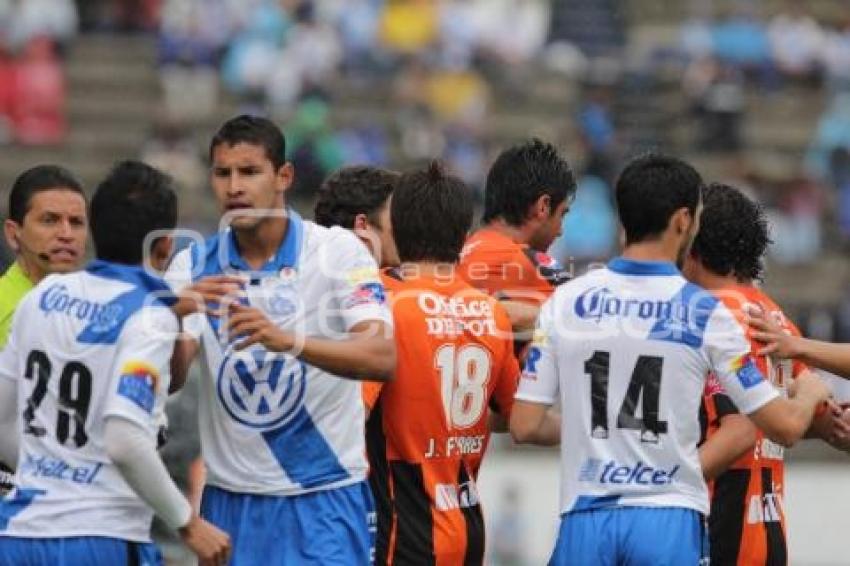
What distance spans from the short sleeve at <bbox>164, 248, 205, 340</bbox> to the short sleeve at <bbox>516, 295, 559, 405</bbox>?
52.8 inches

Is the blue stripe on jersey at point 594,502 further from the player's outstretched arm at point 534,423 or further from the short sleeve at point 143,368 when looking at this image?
the short sleeve at point 143,368

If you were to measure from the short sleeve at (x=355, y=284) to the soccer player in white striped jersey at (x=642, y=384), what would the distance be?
0.66 metres

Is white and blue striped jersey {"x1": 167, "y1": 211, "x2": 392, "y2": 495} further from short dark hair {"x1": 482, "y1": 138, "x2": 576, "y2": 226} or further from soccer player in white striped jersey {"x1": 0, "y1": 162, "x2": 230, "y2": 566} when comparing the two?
short dark hair {"x1": 482, "y1": 138, "x2": 576, "y2": 226}

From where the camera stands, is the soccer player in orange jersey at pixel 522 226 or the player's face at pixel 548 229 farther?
the player's face at pixel 548 229

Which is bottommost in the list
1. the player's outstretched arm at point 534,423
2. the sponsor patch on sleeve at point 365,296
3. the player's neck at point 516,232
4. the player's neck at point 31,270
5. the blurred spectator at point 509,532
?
the blurred spectator at point 509,532

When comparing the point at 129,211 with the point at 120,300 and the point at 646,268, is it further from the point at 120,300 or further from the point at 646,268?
the point at 646,268

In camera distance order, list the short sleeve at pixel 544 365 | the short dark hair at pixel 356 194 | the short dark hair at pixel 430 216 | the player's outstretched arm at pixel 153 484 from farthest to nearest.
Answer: the short dark hair at pixel 356 194
the short dark hair at pixel 430 216
the short sleeve at pixel 544 365
the player's outstretched arm at pixel 153 484

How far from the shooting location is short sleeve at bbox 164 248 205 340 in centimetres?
927

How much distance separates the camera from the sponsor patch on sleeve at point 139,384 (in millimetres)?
8438

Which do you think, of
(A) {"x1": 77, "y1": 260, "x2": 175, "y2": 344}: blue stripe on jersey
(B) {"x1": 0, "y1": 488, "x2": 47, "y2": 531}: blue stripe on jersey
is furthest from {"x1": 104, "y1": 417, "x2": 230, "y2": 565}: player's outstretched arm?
(B) {"x1": 0, "y1": 488, "x2": 47, "y2": 531}: blue stripe on jersey

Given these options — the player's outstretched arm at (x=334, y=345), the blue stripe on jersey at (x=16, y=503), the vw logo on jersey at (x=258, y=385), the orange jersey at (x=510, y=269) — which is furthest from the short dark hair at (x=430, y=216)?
the blue stripe on jersey at (x=16, y=503)

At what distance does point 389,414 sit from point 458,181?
1057 millimetres

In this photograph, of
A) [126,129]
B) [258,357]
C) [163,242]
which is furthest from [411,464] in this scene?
[126,129]

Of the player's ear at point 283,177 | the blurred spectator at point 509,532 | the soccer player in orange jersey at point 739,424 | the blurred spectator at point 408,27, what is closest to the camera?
the player's ear at point 283,177
